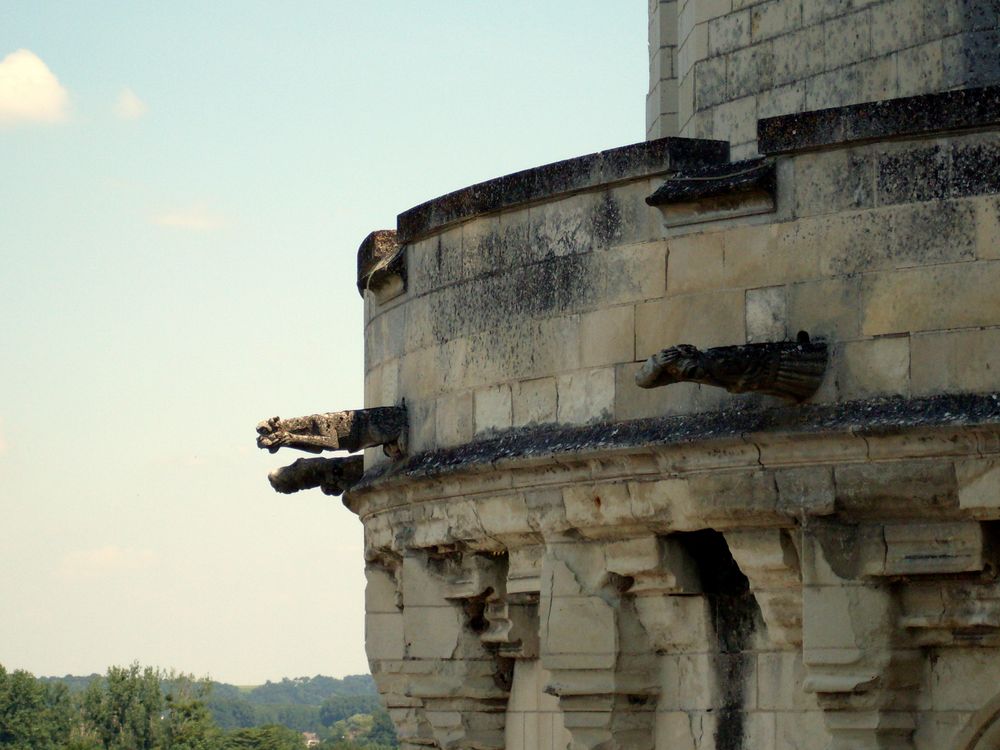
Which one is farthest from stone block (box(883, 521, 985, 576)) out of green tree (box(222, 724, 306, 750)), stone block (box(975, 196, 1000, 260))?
green tree (box(222, 724, 306, 750))

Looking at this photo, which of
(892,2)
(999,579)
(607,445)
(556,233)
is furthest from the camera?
(892,2)

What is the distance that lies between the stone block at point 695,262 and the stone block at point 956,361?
105 centimetres

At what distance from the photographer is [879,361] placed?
8523 mm

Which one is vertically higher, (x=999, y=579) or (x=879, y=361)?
(x=879, y=361)

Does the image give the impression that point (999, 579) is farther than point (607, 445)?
No

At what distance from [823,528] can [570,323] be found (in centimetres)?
173

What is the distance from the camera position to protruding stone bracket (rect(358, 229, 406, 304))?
1122cm

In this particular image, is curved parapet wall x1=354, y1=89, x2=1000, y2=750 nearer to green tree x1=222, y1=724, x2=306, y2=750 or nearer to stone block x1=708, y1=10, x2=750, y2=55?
stone block x1=708, y1=10, x2=750, y2=55

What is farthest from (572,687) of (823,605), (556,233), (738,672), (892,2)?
(892,2)

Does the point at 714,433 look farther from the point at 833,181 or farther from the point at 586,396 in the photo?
the point at 833,181

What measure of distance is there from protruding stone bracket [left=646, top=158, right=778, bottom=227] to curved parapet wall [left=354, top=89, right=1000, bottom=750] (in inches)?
0.5

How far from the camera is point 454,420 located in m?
10.4

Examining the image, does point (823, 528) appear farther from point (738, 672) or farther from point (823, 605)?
point (738, 672)

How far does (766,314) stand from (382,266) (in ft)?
10.2
